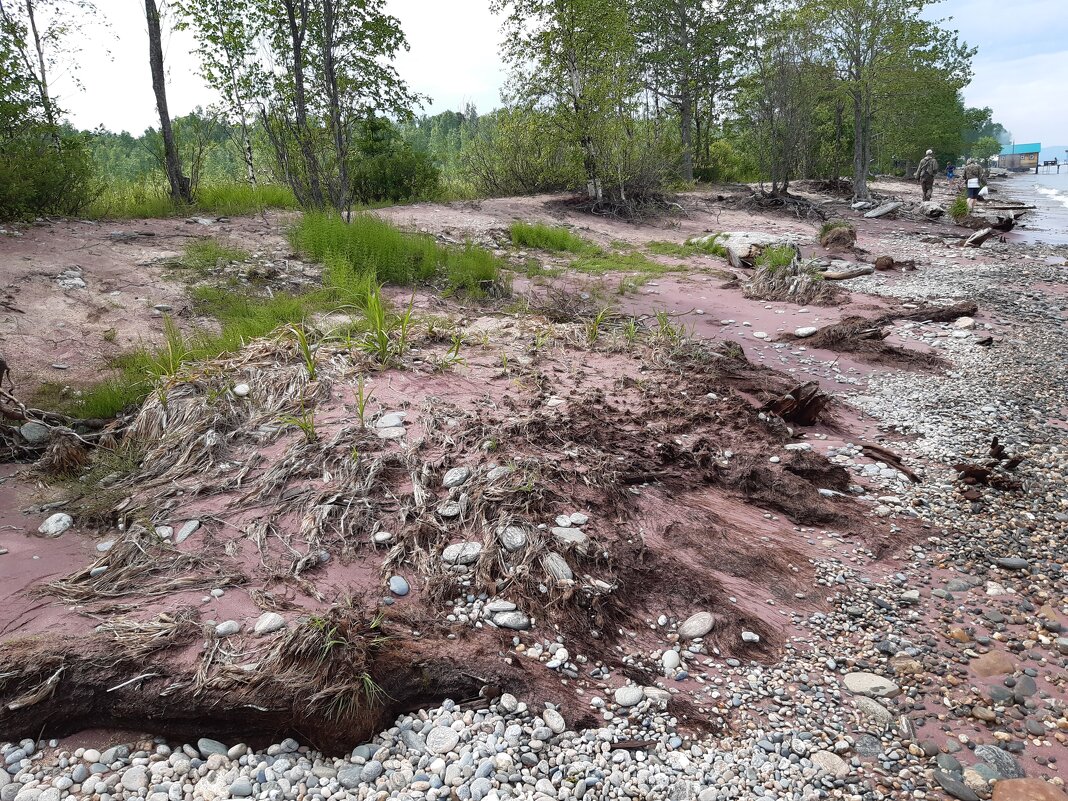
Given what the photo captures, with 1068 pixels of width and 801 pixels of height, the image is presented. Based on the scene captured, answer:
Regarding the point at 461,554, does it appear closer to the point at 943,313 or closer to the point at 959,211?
the point at 943,313

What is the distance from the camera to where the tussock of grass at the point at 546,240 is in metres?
10.6

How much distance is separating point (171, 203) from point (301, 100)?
2.79 meters

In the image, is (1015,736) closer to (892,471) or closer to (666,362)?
(892,471)

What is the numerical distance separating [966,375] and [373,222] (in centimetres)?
696

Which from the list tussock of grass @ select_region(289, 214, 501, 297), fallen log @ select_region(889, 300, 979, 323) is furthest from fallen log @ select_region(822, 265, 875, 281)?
tussock of grass @ select_region(289, 214, 501, 297)

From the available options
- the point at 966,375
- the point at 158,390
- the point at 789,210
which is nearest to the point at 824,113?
the point at 789,210

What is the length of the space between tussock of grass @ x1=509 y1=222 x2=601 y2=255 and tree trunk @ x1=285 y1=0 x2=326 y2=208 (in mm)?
3305

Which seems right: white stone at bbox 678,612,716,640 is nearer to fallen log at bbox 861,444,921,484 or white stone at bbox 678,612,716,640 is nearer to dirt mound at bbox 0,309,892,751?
dirt mound at bbox 0,309,892,751

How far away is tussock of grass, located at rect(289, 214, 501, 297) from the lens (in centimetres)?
721

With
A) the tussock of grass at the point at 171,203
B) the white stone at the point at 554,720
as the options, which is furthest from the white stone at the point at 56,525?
the tussock of grass at the point at 171,203

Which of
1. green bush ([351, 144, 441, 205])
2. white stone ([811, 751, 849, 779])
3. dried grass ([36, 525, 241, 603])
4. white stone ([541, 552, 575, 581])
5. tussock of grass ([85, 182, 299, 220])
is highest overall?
green bush ([351, 144, 441, 205])

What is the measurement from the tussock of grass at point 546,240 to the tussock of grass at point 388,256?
2931 mm

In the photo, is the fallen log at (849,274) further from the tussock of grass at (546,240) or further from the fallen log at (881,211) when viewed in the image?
the fallen log at (881,211)

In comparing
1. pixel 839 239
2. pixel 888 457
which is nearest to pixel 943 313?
pixel 888 457
